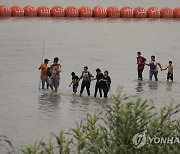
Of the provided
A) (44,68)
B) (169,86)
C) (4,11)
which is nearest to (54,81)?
(44,68)

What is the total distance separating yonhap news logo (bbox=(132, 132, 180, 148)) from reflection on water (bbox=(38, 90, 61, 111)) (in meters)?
13.8

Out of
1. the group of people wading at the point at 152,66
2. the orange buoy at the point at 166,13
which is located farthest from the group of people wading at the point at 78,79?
the orange buoy at the point at 166,13

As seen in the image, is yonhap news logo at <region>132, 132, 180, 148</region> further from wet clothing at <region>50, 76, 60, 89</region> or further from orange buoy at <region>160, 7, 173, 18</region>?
orange buoy at <region>160, 7, 173, 18</region>

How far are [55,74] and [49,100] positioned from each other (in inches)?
52.2

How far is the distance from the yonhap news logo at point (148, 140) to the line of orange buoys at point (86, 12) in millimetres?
46973

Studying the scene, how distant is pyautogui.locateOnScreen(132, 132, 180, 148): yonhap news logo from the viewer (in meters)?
12.0

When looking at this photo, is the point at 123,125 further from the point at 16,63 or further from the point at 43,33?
the point at 43,33

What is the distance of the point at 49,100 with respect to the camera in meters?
27.5

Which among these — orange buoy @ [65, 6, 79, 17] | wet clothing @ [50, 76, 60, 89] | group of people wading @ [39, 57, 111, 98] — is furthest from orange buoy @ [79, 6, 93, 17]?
wet clothing @ [50, 76, 60, 89]

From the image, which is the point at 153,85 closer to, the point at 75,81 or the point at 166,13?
the point at 75,81

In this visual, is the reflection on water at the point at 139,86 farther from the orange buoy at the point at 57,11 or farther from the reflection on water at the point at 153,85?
the orange buoy at the point at 57,11

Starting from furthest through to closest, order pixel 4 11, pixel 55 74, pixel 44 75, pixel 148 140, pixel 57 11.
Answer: pixel 57 11
pixel 4 11
pixel 44 75
pixel 55 74
pixel 148 140

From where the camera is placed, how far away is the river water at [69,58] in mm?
24594

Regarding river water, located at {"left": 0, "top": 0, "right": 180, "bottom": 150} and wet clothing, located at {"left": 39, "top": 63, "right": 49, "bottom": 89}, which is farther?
wet clothing, located at {"left": 39, "top": 63, "right": 49, "bottom": 89}
